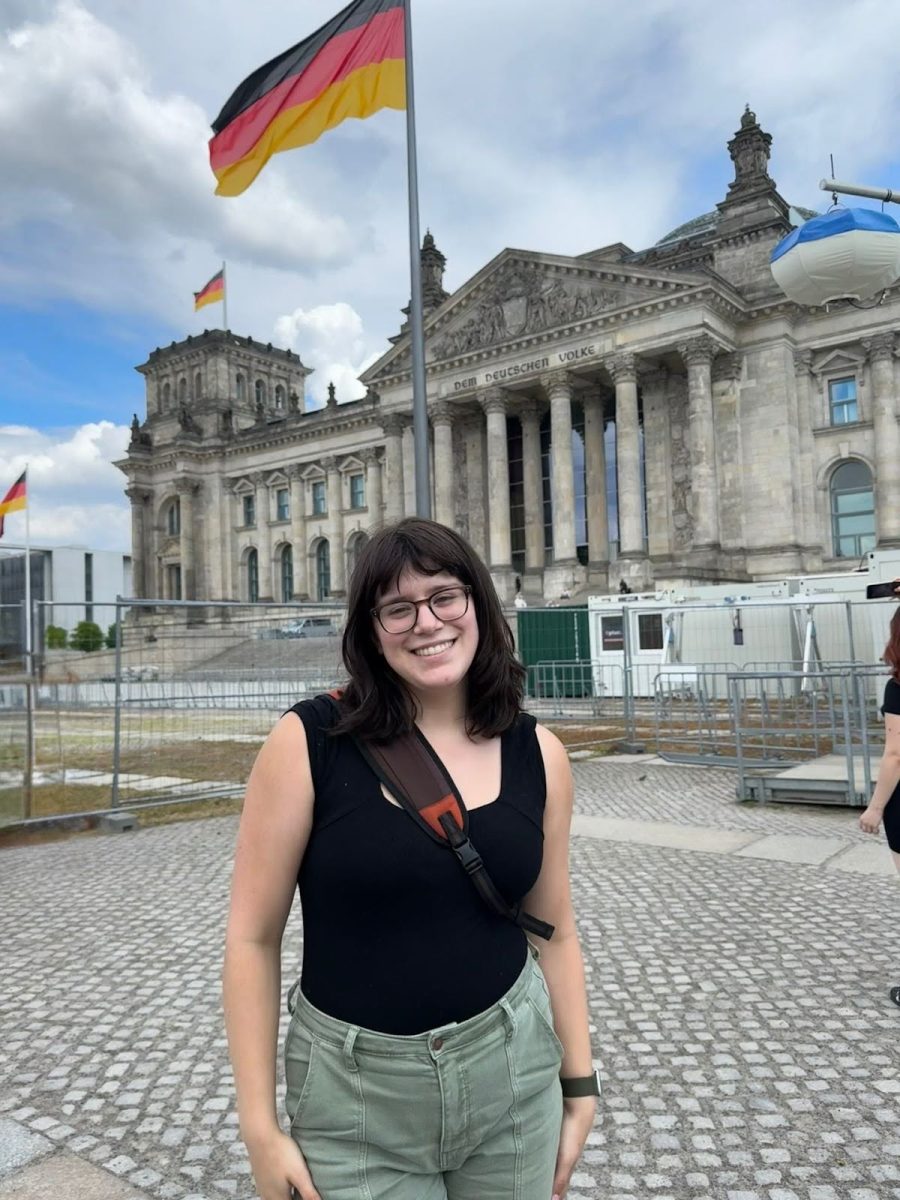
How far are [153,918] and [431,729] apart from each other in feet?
18.7

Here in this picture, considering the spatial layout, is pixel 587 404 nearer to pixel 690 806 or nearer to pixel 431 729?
pixel 690 806

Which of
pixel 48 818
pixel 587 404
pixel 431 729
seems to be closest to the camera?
pixel 431 729

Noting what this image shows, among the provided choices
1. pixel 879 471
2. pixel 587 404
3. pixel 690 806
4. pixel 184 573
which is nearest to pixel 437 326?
pixel 587 404

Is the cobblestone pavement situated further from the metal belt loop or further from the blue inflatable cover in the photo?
the blue inflatable cover

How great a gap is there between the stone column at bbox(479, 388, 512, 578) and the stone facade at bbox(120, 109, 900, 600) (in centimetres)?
10

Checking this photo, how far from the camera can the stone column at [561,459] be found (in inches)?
1601

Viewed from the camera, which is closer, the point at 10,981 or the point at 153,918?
the point at 10,981

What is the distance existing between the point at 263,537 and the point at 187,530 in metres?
6.22

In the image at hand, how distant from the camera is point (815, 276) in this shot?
257 inches

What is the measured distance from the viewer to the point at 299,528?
59.4 m

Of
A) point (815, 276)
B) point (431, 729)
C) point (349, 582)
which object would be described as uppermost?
point (815, 276)

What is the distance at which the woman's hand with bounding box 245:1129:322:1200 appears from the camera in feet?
5.62

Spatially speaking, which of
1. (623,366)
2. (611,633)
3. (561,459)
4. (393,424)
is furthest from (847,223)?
(393,424)

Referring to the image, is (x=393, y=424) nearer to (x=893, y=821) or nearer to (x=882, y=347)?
(x=882, y=347)
